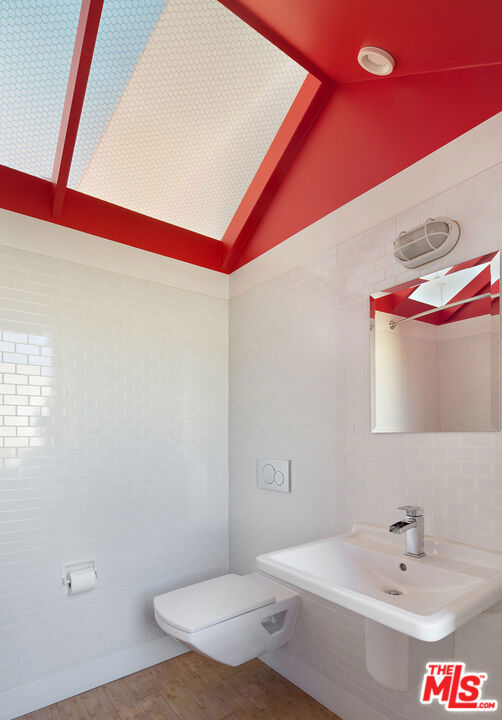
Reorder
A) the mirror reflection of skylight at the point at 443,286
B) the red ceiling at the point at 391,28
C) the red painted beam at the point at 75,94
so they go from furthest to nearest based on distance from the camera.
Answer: the red painted beam at the point at 75,94
the mirror reflection of skylight at the point at 443,286
the red ceiling at the point at 391,28

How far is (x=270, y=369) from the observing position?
2492mm

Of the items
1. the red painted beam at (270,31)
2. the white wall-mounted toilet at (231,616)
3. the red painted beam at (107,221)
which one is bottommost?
the white wall-mounted toilet at (231,616)

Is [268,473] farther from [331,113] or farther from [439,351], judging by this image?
[331,113]

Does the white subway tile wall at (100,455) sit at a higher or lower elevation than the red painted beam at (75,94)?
lower

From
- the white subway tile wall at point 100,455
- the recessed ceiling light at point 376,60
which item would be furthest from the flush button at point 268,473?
the recessed ceiling light at point 376,60

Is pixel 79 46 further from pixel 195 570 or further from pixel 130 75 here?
pixel 195 570

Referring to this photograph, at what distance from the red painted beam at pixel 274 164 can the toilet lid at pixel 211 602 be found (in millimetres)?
1871

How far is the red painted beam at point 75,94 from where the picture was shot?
1.65m

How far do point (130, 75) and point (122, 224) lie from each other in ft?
2.46

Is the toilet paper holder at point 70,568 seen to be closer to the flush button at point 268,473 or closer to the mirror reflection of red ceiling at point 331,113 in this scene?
the flush button at point 268,473

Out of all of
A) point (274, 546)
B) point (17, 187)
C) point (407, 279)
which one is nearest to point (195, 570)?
point (274, 546)

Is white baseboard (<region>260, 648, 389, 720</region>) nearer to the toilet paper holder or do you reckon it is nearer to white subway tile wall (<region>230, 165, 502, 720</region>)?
white subway tile wall (<region>230, 165, 502, 720</region>)

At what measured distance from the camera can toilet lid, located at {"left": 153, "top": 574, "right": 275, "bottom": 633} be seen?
71.8 inches

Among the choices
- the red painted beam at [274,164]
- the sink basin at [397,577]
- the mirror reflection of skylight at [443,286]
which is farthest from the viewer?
the red painted beam at [274,164]
